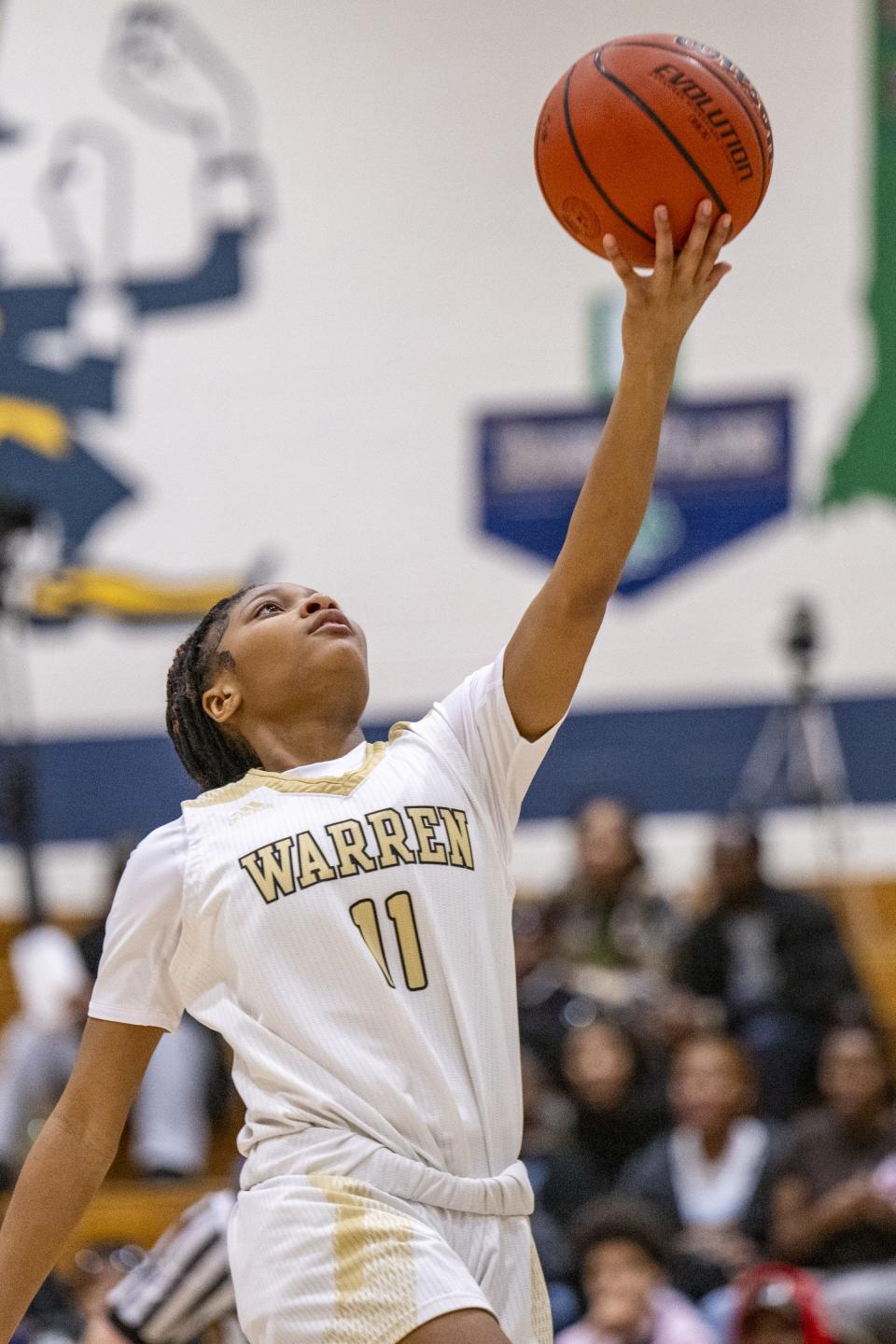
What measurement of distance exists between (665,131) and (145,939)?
4.52 ft

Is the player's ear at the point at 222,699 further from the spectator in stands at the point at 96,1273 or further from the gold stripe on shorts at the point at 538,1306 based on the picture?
the spectator in stands at the point at 96,1273

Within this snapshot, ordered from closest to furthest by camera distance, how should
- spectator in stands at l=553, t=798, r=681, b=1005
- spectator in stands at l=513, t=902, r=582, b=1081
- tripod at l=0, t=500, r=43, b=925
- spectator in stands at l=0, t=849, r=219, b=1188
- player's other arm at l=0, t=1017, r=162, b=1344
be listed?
player's other arm at l=0, t=1017, r=162, b=1344, spectator in stands at l=513, t=902, r=582, b=1081, spectator in stands at l=0, t=849, r=219, b=1188, spectator in stands at l=553, t=798, r=681, b=1005, tripod at l=0, t=500, r=43, b=925

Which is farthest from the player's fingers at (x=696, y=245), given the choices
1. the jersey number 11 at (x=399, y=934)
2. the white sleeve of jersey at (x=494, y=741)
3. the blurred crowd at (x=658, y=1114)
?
the blurred crowd at (x=658, y=1114)

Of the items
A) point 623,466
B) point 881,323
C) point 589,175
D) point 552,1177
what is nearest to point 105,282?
point 881,323

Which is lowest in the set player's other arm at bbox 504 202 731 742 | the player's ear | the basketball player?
the basketball player

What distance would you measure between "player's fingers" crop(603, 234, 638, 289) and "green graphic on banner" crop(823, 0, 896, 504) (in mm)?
7652

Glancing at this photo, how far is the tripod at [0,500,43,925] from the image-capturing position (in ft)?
31.9

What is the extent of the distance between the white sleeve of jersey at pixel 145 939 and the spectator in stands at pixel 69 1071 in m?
5.01

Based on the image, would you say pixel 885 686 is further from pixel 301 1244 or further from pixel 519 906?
pixel 301 1244

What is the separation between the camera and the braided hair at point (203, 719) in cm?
298

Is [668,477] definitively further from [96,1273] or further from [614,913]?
[96,1273]

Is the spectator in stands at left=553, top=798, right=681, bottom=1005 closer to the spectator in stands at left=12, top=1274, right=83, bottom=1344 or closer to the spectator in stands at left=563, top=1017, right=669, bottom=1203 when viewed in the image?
the spectator in stands at left=563, top=1017, right=669, bottom=1203

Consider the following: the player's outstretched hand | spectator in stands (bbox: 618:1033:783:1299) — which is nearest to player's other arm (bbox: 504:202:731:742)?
the player's outstretched hand

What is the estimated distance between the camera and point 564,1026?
739 cm
